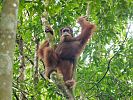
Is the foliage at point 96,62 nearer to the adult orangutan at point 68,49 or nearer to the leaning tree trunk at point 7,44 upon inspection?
the adult orangutan at point 68,49

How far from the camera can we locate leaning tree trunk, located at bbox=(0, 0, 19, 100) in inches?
60.5

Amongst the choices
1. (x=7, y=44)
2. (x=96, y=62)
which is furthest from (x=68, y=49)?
(x=7, y=44)

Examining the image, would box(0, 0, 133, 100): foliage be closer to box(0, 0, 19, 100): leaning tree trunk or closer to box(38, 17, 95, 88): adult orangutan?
box(38, 17, 95, 88): adult orangutan

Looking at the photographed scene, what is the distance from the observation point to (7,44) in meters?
1.72

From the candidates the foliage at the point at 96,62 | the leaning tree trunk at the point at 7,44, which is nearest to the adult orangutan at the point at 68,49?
the foliage at the point at 96,62

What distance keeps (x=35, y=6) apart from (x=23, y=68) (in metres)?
2.13

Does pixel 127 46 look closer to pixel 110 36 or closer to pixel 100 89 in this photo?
pixel 110 36

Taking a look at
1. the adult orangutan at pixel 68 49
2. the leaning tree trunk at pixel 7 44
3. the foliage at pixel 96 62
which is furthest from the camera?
the adult orangutan at pixel 68 49

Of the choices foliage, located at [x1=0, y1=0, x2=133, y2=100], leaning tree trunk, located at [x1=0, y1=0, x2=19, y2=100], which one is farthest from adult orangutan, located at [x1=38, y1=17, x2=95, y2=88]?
leaning tree trunk, located at [x1=0, y1=0, x2=19, y2=100]

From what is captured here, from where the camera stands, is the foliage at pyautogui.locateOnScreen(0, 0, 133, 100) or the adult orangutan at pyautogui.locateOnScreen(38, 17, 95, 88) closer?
the foliage at pyautogui.locateOnScreen(0, 0, 133, 100)

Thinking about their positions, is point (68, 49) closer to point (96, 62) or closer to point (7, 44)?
point (96, 62)

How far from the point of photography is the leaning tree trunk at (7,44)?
1537 millimetres

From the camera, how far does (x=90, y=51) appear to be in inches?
196

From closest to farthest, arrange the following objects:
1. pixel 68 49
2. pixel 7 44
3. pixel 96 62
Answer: pixel 7 44
pixel 68 49
pixel 96 62
